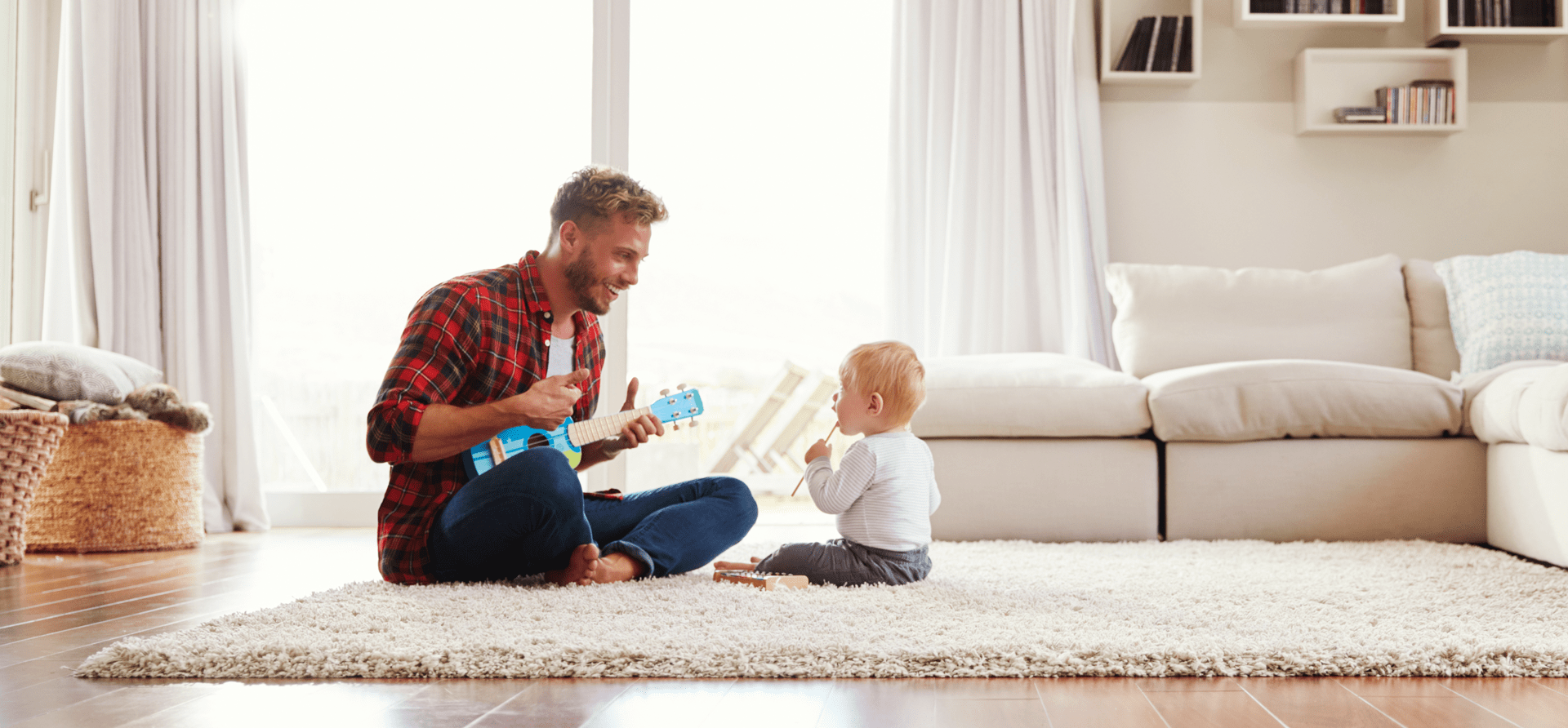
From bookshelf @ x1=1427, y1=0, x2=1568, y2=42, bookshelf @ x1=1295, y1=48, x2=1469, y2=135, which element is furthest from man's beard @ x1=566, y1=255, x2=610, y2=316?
bookshelf @ x1=1427, y1=0, x2=1568, y2=42

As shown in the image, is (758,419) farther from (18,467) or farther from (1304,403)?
(18,467)

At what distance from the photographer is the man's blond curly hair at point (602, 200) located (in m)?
1.87

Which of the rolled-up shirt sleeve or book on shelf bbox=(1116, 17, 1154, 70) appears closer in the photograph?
the rolled-up shirt sleeve

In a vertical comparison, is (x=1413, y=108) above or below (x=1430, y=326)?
above

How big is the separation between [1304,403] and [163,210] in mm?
3306

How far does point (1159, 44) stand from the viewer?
359 cm

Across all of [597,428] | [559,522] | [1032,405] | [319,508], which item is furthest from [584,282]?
[319,508]

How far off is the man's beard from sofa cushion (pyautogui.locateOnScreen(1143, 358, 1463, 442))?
4.88ft

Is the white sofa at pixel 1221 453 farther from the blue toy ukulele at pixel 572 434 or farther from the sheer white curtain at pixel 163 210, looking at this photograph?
the sheer white curtain at pixel 163 210

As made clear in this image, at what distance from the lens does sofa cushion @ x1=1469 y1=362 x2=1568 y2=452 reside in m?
2.18

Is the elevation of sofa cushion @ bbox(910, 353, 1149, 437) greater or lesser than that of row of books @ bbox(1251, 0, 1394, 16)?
lesser

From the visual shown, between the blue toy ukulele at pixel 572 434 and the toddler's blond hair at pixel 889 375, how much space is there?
0.94 ft

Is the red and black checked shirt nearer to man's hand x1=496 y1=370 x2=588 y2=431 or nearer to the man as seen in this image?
the man

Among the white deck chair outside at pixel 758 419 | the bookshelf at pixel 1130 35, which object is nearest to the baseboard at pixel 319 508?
the white deck chair outside at pixel 758 419
